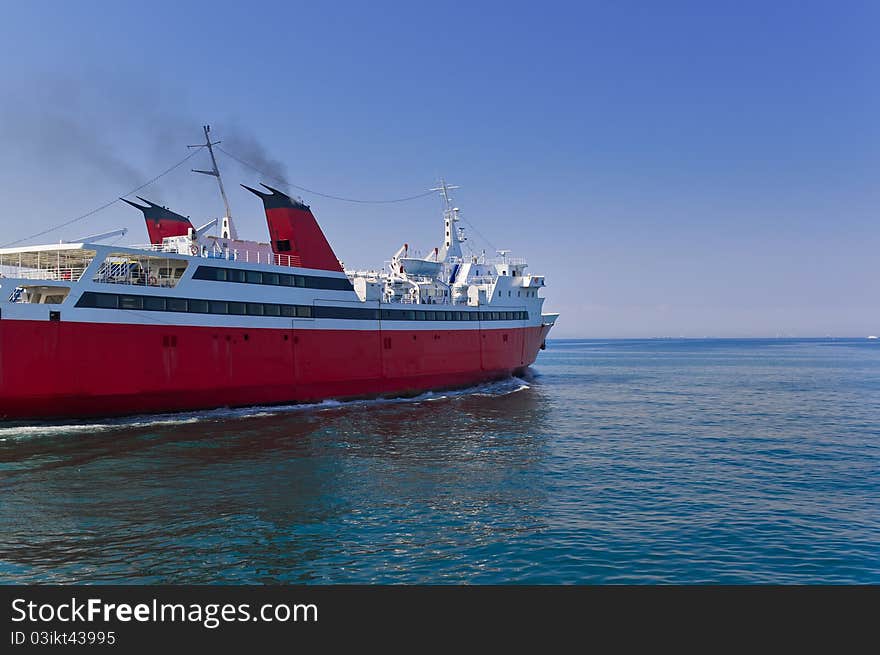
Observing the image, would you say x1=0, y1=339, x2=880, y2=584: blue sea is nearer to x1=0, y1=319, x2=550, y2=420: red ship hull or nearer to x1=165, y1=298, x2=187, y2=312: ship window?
x1=0, y1=319, x2=550, y2=420: red ship hull

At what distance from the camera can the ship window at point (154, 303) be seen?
2738cm

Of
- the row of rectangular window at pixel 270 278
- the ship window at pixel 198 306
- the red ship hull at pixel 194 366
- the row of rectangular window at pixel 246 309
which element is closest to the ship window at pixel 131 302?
the row of rectangular window at pixel 246 309

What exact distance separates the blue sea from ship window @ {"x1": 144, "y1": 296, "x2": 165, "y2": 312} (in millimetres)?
5095

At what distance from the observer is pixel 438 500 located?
16.2m

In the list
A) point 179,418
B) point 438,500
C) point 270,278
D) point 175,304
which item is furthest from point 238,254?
point 438,500

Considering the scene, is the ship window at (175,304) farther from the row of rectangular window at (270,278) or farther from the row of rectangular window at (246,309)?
the row of rectangular window at (270,278)

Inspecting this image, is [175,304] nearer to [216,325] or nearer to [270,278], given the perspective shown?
[216,325]

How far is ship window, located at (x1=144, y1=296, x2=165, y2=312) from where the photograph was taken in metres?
27.4

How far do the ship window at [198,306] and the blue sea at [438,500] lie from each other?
5163 mm

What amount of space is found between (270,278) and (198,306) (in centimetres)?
430

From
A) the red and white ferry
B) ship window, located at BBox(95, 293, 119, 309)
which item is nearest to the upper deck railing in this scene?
the red and white ferry
